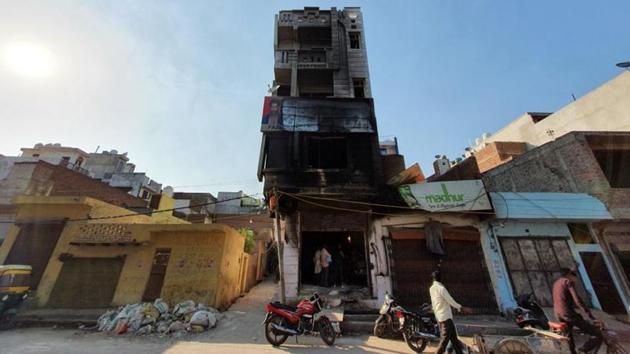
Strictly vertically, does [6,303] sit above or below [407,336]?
above

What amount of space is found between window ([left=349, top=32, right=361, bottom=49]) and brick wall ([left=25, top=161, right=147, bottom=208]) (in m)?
24.6

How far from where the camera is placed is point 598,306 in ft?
32.4

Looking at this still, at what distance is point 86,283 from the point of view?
1138cm

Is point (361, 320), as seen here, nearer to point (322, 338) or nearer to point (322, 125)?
point (322, 338)

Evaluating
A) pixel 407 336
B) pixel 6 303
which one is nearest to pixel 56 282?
pixel 6 303

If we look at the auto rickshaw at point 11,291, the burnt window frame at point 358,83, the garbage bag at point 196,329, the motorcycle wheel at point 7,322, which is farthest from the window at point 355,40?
the motorcycle wheel at point 7,322

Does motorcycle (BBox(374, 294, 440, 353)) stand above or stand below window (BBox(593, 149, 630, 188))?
below

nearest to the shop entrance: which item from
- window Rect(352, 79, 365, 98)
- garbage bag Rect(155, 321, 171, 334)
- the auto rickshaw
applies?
garbage bag Rect(155, 321, 171, 334)

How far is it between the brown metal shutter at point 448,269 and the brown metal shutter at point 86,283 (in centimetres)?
1241

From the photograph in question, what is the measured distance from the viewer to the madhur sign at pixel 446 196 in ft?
34.7

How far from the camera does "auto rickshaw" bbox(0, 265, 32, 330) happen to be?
9.29 m

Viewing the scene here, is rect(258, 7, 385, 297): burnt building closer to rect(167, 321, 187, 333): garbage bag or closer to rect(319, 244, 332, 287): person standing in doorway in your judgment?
rect(319, 244, 332, 287): person standing in doorway

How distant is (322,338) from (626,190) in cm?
1466

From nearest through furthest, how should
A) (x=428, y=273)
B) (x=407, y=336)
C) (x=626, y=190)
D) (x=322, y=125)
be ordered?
(x=407, y=336) < (x=428, y=273) < (x=626, y=190) < (x=322, y=125)
